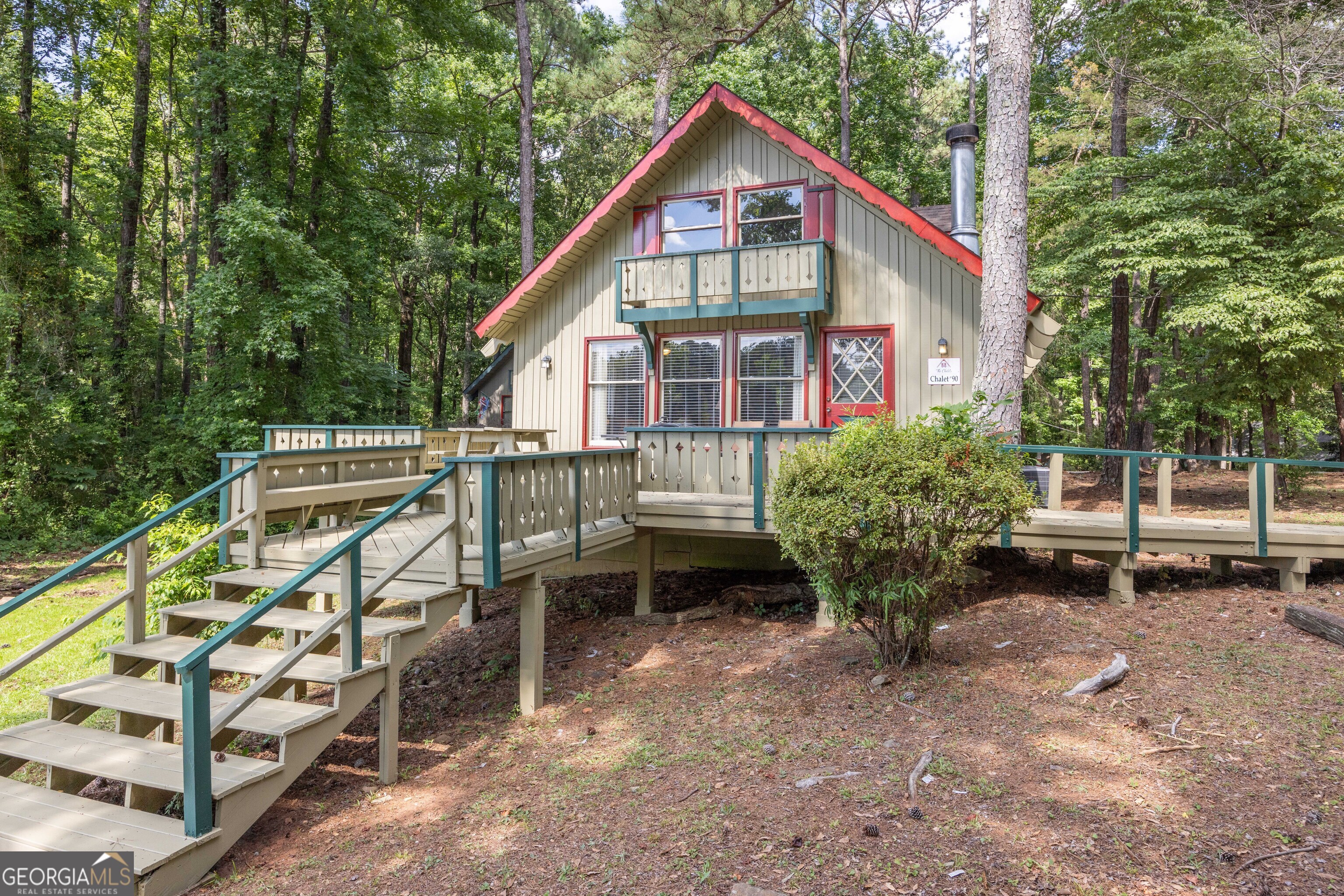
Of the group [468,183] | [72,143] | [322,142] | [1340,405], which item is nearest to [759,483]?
[1340,405]

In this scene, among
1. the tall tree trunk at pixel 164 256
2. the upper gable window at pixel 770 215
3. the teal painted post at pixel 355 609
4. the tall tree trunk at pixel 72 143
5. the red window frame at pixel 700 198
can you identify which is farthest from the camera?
the tall tree trunk at pixel 164 256

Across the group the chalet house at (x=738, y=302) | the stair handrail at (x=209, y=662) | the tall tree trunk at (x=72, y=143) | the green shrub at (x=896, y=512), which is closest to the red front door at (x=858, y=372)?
the chalet house at (x=738, y=302)

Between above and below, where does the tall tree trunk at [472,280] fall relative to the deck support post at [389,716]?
above

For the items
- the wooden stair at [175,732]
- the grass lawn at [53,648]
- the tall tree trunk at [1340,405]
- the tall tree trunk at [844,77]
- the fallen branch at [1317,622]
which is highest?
the tall tree trunk at [844,77]

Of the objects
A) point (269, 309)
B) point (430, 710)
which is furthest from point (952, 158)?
point (269, 309)

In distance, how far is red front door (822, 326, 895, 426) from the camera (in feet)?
33.8

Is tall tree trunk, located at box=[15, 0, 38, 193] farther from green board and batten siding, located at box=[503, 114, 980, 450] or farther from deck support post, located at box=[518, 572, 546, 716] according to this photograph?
deck support post, located at box=[518, 572, 546, 716]

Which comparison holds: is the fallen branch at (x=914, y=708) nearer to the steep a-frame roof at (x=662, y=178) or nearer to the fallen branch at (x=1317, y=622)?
the fallen branch at (x=1317, y=622)

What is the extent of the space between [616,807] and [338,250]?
17046 millimetres

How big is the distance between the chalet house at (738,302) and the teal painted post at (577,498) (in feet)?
9.97

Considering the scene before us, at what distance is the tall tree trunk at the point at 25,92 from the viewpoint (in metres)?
15.0

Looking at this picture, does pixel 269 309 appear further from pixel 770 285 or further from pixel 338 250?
pixel 770 285

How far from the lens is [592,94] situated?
19.6 meters

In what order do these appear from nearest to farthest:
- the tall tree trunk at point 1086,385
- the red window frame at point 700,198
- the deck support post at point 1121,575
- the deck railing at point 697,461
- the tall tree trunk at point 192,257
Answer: the deck support post at point 1121,575 < the deck railing at point 697,461 < the red window frame at point 700,198 < the tall tree trunk at point 192,257 < the tall tree trunk at point 1086,385
